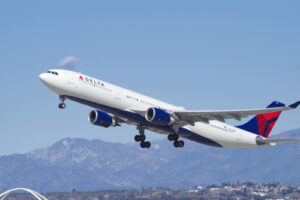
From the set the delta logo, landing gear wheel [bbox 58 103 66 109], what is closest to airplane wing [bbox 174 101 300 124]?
the delta logo

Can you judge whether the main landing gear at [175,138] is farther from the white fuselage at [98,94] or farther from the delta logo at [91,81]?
the delta logo at [91,81]

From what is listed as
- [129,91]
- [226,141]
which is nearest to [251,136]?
[226,141]

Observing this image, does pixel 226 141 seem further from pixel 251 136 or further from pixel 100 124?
pixel 100 124

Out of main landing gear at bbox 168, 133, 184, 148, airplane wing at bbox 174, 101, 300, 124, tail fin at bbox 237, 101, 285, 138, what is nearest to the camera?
airplane wing at bbox 174, 101, 300, 124

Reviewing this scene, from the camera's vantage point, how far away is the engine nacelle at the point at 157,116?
60056mm

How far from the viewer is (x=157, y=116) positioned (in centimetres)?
6009

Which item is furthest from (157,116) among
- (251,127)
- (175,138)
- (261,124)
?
(261,124)

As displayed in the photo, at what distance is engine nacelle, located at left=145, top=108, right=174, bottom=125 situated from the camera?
6006 centimetres

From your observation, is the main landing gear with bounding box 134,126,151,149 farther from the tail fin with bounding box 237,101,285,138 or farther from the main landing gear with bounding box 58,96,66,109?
the tail fin with bounding box 237,101,285,138

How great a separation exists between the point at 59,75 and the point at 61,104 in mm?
3147

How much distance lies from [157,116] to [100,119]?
7.44m

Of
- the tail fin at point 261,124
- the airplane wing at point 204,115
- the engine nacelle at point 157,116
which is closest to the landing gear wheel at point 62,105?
the airplane wing at point 204,115

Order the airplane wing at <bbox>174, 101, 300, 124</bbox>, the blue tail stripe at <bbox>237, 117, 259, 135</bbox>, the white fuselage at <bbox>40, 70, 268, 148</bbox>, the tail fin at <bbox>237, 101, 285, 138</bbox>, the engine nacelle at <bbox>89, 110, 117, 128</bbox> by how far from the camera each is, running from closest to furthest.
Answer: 1. the white fuselage at <bbox>40, 70, 268, 148</bbox>
2. the airplane wing at <bbox>174, 101, 300, 124</bbox>
3. the engine nacelle at <bbox>89, 110, 117, 128</bbox>
4. the blue tail stripe at <bbox>237, 117, 259, 135</bbox>
5. the tail fin at <bbox>237, 101, 285, 138</bbox>

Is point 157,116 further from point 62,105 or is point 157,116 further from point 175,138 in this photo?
point 62,105
